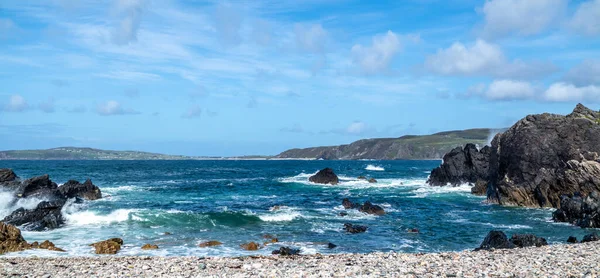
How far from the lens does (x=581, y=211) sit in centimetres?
3266

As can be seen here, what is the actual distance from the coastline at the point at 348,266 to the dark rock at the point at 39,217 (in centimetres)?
1396

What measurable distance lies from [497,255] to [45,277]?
55.4ft

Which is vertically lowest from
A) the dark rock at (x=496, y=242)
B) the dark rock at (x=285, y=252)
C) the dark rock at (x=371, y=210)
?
the dark rock at (x=285, y=252)

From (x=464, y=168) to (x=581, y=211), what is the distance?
41389 millimetres

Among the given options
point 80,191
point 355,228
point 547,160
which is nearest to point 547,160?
point 547,160

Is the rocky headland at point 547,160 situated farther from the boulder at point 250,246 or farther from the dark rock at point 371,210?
the boulder at point 250,246

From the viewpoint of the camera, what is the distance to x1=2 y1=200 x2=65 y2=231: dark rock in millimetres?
32125

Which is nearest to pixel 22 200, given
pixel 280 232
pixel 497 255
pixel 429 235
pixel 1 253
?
pixel 1 253

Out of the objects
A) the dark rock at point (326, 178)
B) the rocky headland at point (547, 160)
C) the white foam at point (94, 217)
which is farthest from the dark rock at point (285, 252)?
the dark rock at point (326, 178)

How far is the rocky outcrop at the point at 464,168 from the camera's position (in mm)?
72875

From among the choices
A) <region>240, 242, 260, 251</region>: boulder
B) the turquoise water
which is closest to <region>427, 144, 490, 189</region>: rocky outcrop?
the turquoise water

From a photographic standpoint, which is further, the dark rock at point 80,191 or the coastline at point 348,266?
the dark rock at point 80,191

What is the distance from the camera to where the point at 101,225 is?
33531 mm

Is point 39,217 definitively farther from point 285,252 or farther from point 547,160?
point 547,160
